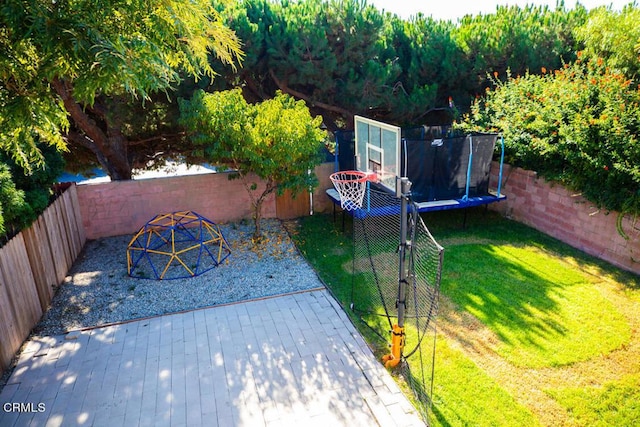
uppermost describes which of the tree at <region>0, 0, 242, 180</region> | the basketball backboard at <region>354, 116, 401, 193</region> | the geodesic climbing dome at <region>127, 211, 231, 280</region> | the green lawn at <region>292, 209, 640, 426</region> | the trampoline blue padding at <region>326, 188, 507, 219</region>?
the tree at <region>0, 0, 242, 180</region>

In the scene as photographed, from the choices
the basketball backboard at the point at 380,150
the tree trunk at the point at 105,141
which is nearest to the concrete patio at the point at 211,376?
the basketball backboard at the point at 380,150

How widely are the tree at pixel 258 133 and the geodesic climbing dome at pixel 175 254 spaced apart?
1.48 m

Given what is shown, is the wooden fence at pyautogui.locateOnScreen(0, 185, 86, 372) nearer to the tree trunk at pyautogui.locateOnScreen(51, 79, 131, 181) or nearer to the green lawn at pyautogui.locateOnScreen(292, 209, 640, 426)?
the tree trunk at pyautogui.locateOnScreen(51, 79, 131, 181)

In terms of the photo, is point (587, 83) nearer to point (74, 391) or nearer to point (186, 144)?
point (186, 144)

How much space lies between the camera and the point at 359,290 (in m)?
6.68

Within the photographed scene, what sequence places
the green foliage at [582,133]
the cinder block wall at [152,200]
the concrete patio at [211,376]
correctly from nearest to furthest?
the concrete patio at [211,376] → the green foliage at [582,133] → the cinder block wall at [152,200]

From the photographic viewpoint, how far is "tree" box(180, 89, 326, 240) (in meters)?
7.30

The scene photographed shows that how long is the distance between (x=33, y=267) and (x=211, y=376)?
3.28m

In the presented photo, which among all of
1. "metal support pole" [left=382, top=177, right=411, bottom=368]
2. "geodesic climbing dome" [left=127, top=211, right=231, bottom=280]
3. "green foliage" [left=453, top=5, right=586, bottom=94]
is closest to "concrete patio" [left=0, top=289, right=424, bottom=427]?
"metal support pole" [left=382, top=177, right=411, bottom=368]

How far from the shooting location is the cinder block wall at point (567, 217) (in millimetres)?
7242

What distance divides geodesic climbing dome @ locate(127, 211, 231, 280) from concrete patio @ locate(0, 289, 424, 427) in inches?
57.5

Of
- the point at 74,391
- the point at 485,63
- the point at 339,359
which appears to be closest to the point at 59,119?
the point at 74,391

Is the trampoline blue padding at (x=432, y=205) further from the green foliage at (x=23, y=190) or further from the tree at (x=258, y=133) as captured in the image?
the green foliage at (x=23, y=190)

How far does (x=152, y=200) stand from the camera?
906 centimetres
